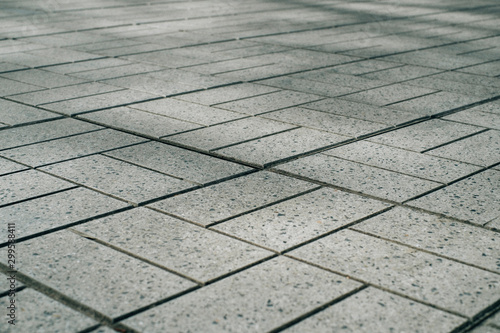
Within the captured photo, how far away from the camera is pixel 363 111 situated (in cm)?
543

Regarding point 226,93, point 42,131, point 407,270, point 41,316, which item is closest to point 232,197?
point 407,270

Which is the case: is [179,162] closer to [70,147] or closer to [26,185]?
[70,147]

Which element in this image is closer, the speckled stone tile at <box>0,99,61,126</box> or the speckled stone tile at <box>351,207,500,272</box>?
the speckled stone tile at <box>351,207,500,272</box>

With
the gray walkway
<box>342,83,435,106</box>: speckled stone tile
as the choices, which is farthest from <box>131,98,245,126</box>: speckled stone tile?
<box>342,83,435,106</box>: speckled stone tile

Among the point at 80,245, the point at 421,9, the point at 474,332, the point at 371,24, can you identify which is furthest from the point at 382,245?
the point at 421,9

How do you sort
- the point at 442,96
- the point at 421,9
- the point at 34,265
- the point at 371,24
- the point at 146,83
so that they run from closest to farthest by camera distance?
the point at 34,265, the point at 442,96, the point at 146,83, the point at 371,24, the point at 421,9

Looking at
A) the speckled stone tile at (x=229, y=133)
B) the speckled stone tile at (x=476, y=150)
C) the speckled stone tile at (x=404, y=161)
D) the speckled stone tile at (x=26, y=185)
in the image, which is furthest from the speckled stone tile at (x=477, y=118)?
the speckled stone tile at (x=26, y=185)

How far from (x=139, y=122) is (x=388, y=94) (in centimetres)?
221

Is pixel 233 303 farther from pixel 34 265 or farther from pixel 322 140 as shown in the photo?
pixel 322 140

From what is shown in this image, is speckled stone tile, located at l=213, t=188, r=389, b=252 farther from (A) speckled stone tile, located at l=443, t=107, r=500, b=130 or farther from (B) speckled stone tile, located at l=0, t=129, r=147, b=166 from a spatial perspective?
(A) speckled stone tile, located at l=443, t=107, r=500, b=130

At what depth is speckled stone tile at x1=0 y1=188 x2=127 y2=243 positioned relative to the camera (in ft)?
11.1

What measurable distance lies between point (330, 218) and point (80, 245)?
1.23 m

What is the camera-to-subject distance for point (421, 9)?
37.4 ft

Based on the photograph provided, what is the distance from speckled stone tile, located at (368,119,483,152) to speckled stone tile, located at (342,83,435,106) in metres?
0.67
